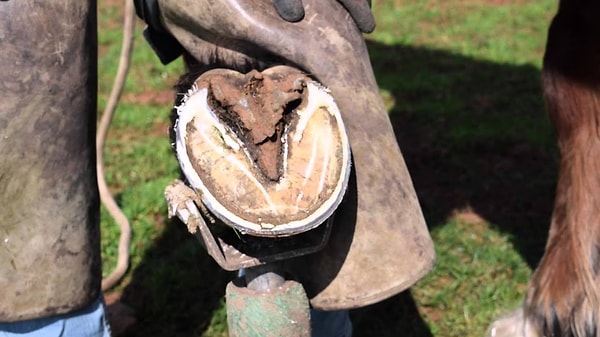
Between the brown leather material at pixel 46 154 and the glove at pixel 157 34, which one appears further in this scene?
the glove at pixel 157 34

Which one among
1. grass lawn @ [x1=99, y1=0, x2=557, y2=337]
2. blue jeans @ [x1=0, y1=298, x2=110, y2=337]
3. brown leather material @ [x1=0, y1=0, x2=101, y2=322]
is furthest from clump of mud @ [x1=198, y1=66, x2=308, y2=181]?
grass lawn @ [x1=99, y1=0, x2=557, y2=337]

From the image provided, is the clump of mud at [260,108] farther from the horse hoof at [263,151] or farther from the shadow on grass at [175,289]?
the shadow on grass at [175,289]

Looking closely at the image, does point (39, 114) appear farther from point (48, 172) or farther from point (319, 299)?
point (319, 299)

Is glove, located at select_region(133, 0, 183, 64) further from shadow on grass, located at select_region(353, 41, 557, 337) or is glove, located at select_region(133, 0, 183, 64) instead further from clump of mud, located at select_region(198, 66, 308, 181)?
shadow on grass, located at select_region(353, 41, 557, 337)

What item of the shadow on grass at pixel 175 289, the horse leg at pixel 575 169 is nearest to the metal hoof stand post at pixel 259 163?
the horse leg at pixel 575 169

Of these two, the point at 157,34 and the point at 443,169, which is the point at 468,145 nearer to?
the point at 443,169

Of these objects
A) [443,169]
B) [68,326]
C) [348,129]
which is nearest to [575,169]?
[348,129]
